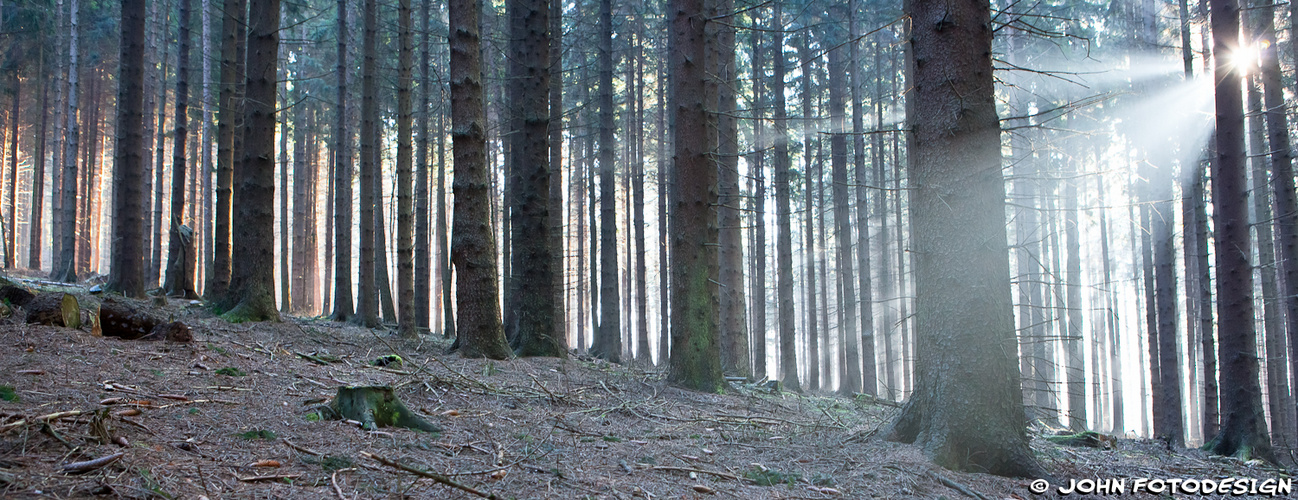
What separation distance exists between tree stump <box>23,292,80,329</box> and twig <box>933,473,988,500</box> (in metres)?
7.26

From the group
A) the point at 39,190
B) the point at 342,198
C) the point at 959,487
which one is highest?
the point at 39,190

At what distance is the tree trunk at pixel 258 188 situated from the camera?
9.48 metres

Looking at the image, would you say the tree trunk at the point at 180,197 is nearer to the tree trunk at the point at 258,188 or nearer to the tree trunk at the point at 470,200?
the tree trunk at the point at 258,188

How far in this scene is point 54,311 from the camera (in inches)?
243

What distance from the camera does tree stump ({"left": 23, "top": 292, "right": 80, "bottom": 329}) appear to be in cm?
608

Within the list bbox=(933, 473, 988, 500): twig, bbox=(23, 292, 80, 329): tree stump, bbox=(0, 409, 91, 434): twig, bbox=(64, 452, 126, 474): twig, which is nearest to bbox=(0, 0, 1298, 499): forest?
bbox=(64, 452, 126, 474): twig

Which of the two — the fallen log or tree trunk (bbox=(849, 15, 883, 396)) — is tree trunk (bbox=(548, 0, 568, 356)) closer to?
the fallen log

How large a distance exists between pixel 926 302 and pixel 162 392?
210 inches

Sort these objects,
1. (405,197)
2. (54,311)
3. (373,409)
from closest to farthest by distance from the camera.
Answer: (373,409) < (54,311) < (405,197)

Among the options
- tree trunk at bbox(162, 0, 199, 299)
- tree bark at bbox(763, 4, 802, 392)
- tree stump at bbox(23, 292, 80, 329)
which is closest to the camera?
tree stump at bbox(23, 292, 80, 329)

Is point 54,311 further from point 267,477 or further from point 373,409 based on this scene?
point 267,477

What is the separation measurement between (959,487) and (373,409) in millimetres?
3796

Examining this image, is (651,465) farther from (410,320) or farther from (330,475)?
(410,320)

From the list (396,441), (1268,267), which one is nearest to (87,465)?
(396,441)
